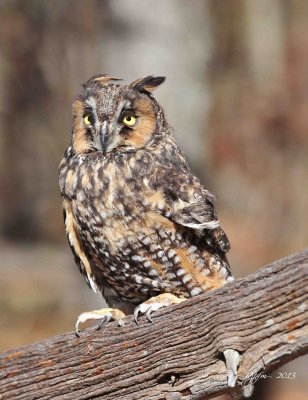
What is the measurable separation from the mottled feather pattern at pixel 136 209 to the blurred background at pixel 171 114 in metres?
2.31

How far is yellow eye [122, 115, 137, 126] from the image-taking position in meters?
3.76

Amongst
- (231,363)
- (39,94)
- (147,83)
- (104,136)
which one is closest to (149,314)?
(231,363)

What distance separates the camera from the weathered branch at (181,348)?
2684mm

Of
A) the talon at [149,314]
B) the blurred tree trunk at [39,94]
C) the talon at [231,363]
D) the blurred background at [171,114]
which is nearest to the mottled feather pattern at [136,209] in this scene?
the talon at [149,314]

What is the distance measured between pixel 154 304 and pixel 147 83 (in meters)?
1.02

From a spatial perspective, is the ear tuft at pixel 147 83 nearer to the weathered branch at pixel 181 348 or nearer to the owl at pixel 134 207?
the owl at pixel 134 207

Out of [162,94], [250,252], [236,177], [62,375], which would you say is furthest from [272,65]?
[62,375]

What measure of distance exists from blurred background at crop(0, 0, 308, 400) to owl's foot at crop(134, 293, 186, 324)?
8.82 ft

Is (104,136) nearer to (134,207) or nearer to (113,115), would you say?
(113,115)

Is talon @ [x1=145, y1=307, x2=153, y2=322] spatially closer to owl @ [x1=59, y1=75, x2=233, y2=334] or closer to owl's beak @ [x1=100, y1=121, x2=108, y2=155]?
owl @ [x1=59, y1=75, x2=233, y2=334]

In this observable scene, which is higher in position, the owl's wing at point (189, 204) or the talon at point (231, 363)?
the owl's wing at point (189, 204)

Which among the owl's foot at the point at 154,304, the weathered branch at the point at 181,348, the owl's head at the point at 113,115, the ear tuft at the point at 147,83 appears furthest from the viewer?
the ear tuft at the point at 147,83

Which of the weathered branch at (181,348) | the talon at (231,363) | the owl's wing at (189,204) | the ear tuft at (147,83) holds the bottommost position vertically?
the talon at (231,363)

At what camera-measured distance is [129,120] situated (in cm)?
378
